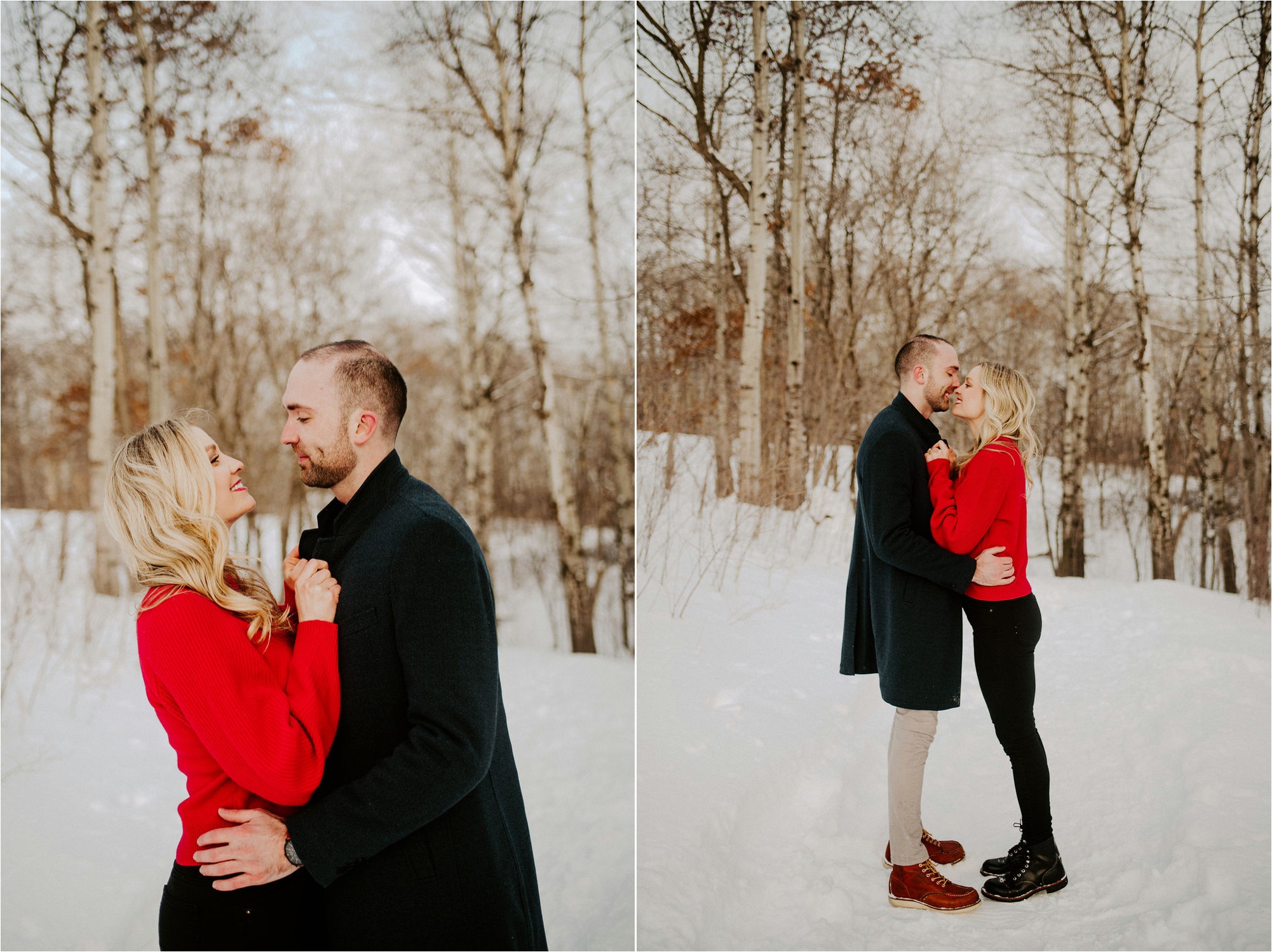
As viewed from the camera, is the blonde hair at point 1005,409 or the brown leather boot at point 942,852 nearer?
the blonde hair at point 1005,409

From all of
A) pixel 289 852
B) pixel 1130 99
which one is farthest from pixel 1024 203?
pixel 289 852

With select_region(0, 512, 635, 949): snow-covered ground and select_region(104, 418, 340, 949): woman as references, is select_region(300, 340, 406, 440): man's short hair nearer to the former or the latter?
select_region(104, 418, 340, 949): woman

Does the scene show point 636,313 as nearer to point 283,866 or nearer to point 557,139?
point 557,139

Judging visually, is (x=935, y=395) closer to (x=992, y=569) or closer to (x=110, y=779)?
(x=992, y=569)

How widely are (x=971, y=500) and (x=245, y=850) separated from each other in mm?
1771

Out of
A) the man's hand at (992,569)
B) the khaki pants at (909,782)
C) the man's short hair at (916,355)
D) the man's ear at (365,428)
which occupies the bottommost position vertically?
the khaki pants at (909,782)

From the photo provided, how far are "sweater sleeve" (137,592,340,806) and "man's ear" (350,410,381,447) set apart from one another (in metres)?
0.32

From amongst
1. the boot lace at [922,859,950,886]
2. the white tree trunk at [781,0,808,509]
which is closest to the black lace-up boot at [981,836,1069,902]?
the boot lace at [922,859,950,886]

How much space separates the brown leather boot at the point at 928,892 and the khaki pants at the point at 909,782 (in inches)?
1.2

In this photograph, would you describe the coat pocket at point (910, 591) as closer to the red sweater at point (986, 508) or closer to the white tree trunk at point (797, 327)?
the red sweater at point (986, 508)

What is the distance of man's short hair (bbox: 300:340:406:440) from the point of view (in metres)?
1.48

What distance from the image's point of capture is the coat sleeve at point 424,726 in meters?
1.26

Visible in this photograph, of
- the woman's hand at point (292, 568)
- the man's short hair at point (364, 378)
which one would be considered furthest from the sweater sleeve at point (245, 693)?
the man's short hair at point (364, 378)

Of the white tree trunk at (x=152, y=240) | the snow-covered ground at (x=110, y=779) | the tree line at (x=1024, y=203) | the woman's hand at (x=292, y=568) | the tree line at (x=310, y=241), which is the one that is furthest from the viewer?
the white tree trunk at (x=152, y=240)
